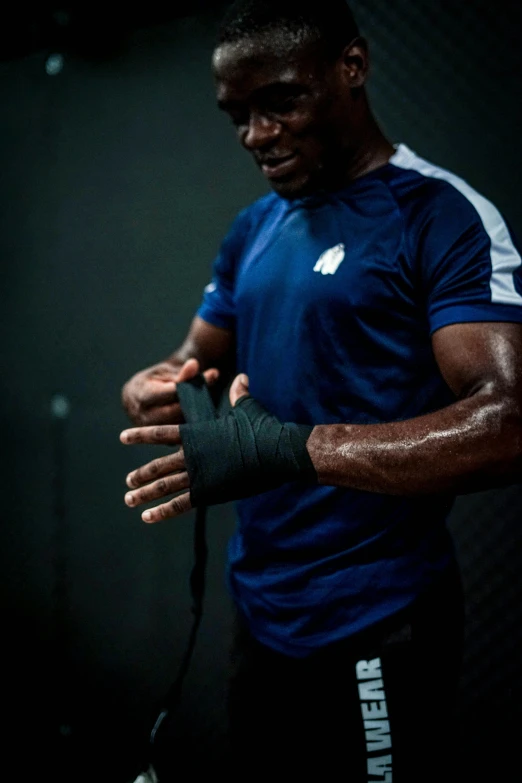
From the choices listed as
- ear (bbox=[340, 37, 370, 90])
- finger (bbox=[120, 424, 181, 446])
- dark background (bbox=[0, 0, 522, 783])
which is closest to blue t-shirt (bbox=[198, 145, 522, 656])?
ear (bbox=[340, 37, 370, 90])

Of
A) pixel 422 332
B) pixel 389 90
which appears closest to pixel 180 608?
pixel 422 332

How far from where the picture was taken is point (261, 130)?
0.97 m

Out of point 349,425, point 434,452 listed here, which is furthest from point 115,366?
point 434,452

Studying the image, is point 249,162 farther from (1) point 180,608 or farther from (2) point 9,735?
(2) point 9,735

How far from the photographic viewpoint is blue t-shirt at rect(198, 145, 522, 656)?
0.92 m

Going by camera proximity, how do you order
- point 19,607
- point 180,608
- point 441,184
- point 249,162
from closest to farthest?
point 441,184 → point 249,162 → point 180,608 → point 19,607

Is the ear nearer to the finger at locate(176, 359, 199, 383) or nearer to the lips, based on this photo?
the lips

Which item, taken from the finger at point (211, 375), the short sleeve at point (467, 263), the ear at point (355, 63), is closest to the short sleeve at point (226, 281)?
the finger at point (211, 375)

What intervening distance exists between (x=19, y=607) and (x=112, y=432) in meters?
0.65

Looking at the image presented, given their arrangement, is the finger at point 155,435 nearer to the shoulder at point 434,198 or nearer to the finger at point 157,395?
the finger at point 157,395

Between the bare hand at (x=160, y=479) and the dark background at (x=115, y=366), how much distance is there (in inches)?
35.7

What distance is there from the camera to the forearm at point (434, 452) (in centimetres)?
77

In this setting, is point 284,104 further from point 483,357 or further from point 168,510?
point 168,510

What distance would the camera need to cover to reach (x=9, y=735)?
1825mm
